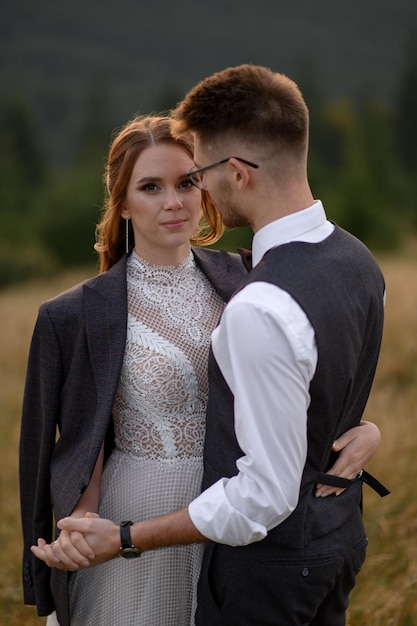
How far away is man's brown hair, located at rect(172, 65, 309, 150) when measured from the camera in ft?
7.40

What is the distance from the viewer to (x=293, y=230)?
227 cm

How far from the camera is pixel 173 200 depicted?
9.57 feet

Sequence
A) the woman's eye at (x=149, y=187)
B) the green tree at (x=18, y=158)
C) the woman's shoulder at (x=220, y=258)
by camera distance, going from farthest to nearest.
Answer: the green tree at (x=18, y=158) < the woman's shoulder at (x=220, y=258) < the woman's eye at (x=149, y=187)

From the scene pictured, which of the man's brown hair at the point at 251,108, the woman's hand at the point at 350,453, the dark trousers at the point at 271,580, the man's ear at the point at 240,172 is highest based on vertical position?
the man's brown hair at the point at 251,108

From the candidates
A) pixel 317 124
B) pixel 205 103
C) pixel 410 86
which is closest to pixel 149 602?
pixel 205 103

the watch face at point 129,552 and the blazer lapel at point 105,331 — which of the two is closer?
the watch face at point 129,552

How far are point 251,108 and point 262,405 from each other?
82 cm

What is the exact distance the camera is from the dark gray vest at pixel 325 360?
215 centimetres

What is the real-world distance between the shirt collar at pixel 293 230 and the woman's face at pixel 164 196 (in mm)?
697

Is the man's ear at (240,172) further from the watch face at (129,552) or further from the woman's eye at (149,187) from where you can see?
the watch face at (129,552)

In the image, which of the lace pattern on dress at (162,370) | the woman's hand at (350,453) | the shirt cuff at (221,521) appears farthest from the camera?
the lace pattern on dress at (162,370)

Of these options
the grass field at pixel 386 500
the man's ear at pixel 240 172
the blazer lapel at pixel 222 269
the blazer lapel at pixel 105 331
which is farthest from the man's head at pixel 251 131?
the grass field at pixel 386 500

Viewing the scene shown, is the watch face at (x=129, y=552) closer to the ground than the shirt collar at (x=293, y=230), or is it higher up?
closer to the ground

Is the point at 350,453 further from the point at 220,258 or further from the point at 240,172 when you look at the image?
the point at 220,258
